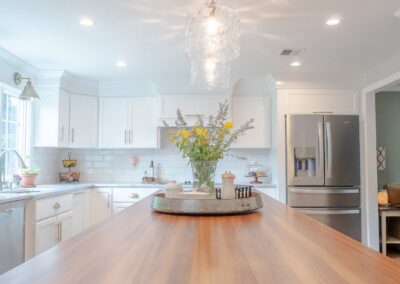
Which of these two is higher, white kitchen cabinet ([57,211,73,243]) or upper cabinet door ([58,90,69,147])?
upper cabinet door ([58,90,69,147])

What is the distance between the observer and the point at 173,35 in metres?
3.11

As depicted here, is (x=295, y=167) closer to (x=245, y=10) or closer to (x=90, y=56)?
(x=245, y=10)

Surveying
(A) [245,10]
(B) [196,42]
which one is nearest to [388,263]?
(B) [196,42]

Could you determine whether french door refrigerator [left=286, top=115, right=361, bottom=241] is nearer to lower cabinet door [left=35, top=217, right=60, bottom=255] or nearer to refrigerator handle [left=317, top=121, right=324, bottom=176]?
refrigerator handle [left=317, top=121, right=324, bottom=176]

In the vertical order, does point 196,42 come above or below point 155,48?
below

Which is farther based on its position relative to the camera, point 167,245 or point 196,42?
point 196,42

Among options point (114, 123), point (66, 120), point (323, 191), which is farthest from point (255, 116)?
point (66, 120)

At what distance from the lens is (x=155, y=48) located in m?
3.46

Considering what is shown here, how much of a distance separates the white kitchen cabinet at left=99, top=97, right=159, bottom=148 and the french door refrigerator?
1.78 m

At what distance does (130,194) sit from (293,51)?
252 centimetres

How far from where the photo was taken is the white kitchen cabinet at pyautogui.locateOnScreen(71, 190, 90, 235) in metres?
4.10

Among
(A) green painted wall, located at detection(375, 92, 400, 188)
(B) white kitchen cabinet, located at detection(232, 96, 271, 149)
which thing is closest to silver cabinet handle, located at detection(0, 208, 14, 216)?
(B) white kitchen cabinet, located at detection(232, 96, 271, 149)

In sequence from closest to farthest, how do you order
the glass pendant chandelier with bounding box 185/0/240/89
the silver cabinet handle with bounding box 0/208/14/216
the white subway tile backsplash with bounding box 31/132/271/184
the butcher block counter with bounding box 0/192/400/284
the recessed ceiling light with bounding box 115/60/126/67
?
1. the butcher block counter with bounding box 0/192/400/284
2. the glass pendant chandelier with bounding box 185/0/240/89
3. the silver cabinet handle with bounding box 0/208/14/216
4. the recessed ceiling light with bounding box 115/60/126/67
5. the white subway tile backsplash with bounding box 31/132/271/184

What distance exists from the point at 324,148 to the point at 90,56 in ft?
9.33
